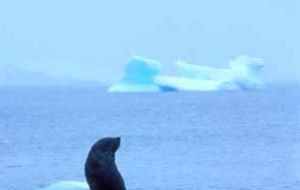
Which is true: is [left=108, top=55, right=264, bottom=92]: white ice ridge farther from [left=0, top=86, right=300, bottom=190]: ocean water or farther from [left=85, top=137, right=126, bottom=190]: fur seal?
[left=85, top=137, right=126, bottom=190]: fur seal

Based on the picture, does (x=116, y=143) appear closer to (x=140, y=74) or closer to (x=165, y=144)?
(x=165, y=144)

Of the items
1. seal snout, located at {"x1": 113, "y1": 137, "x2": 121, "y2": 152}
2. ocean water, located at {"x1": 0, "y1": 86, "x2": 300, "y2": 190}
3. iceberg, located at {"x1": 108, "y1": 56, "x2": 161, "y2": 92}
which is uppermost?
iceberg, located at {"x1": 108, "y1": 56, "x2": 161, "y2": 92}

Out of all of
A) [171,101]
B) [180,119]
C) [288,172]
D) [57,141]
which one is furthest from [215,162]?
[171,101]

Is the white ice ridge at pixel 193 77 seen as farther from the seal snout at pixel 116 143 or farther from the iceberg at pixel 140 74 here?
the seal snout at pixel 116 143

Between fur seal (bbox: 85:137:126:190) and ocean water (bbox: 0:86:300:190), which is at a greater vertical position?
ocean water (bbox: 0:86:300:190)

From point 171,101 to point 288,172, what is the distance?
117 ft

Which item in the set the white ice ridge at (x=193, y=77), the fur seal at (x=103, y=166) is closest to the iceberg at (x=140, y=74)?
the white ice ridge at (x=193, y=77)

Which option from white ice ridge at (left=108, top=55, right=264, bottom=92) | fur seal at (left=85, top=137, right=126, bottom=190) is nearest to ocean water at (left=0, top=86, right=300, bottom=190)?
white ice ridge at (left=108, top=55, right=264, bottom=92)

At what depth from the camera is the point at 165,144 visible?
26.9 meters

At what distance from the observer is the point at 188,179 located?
1784 centimetres

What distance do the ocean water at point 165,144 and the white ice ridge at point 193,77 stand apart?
4.53 feet

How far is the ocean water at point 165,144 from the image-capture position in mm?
17609

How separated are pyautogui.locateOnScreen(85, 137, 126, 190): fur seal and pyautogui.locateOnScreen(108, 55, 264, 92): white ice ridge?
26.0 m

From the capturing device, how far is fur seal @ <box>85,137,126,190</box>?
3047 mm
